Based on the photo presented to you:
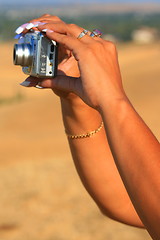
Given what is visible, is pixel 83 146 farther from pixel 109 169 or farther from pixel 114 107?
pixel 114 107

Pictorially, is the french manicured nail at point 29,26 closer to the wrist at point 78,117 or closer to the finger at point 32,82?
the finger at point 32,82

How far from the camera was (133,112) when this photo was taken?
1.61m

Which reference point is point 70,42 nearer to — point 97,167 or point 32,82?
point 32,82

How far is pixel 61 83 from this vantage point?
1.89m

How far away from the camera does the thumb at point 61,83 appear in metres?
1.83

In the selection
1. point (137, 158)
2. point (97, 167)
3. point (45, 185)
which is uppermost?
point (137, 158)

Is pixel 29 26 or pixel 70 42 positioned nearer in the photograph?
pixel 70 42

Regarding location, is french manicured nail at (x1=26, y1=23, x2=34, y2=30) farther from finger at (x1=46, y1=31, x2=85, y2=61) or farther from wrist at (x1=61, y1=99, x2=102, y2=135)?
wrist at (x1=61, y1=99, x2=102, y2=135)

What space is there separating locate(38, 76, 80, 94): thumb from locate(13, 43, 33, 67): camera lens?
0.08 m

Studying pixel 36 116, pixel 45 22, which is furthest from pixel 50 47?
pixel 36 116

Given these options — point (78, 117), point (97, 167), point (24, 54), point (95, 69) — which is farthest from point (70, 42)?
point (97, 167)

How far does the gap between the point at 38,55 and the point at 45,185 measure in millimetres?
5169

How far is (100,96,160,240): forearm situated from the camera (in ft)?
5.02

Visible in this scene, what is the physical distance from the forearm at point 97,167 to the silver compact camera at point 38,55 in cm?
32
